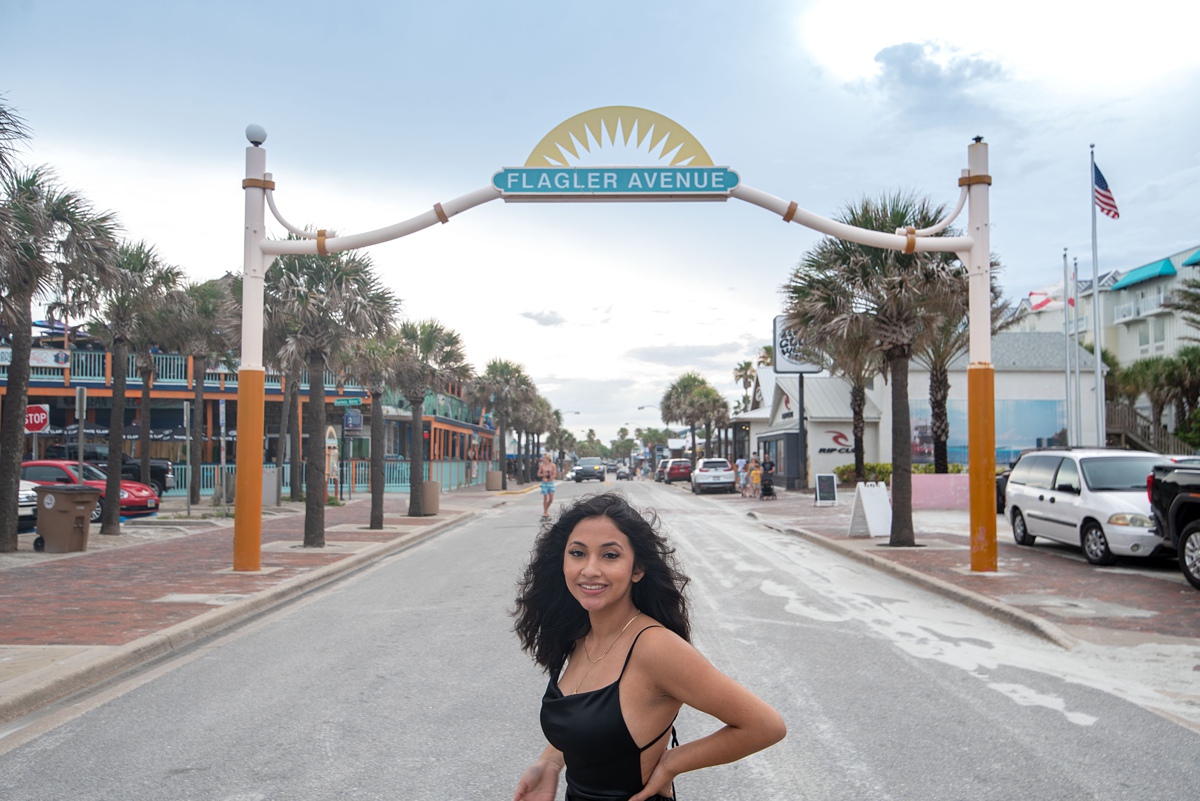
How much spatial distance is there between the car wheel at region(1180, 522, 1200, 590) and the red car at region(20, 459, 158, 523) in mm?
22056

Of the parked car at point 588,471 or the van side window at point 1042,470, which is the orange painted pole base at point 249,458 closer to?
the van side window at point 1042,470

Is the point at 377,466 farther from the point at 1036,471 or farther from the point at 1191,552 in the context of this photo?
the point at 1191,552

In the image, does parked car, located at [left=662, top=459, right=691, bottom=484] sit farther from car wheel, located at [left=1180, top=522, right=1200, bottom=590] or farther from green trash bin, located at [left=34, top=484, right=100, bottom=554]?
car wheel, located at [left=1180, top=522, right=1200, bottom=590]

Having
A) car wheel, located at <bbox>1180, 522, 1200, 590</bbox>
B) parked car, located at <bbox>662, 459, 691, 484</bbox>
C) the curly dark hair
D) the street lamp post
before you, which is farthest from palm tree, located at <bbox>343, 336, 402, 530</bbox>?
parked car, located at <bbox>662, 459, 691, 484</bbox>

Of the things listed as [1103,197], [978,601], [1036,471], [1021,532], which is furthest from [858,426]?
[978,601]

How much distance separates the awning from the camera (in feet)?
188

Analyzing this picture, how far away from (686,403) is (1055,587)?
64585 millimetres

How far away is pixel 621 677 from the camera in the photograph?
2354 mm

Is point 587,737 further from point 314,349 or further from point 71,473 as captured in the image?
point 71,473

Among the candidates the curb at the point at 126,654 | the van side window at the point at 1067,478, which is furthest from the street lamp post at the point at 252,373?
the van side window at the point at 1067,478

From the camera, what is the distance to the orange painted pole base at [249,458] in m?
13.0

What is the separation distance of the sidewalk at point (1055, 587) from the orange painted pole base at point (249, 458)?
354 inches

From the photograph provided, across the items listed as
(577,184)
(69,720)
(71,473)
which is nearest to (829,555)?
(577,184)

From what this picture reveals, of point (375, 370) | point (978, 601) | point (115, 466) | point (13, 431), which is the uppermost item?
point (375, 370)
